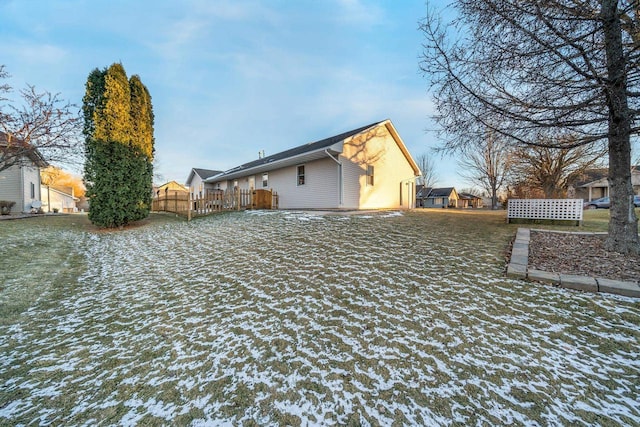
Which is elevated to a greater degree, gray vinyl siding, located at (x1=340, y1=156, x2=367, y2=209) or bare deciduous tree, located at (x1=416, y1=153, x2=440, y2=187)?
bare deciduous tree, located at (x1=416, y1=153, x2=440, y2=187)

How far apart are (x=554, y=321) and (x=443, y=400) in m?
2.06

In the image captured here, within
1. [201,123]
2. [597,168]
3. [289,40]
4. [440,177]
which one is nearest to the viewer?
[289,40]

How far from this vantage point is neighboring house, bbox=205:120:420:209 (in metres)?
12.3

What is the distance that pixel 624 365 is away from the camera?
237 centimetres

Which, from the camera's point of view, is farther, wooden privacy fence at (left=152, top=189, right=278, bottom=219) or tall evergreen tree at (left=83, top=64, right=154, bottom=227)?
wooden privacy fence at (left=152, top=189, right=278, bottom=219)

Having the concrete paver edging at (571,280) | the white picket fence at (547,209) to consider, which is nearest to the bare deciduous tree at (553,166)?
the white picket fence at (547,209)

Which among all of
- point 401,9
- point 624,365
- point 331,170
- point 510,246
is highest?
point 401,9

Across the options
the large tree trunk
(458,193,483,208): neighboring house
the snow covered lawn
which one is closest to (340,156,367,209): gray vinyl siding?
the snow covered lawn

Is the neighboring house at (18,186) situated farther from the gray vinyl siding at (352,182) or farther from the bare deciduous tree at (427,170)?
the bare deciduous tree at (427,170)

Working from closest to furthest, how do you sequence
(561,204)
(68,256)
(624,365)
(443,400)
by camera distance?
(443,400)
(624,365)
(68,256)
(561,204)

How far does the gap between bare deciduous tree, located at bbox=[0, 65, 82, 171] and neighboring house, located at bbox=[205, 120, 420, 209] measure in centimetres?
866

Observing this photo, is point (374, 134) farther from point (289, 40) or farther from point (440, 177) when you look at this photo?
point (440, 177)

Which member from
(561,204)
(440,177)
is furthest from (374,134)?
(440,177)

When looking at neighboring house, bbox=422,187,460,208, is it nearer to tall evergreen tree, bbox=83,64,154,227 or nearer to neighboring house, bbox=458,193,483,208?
neighboring house, bbox=458,193,483,208
